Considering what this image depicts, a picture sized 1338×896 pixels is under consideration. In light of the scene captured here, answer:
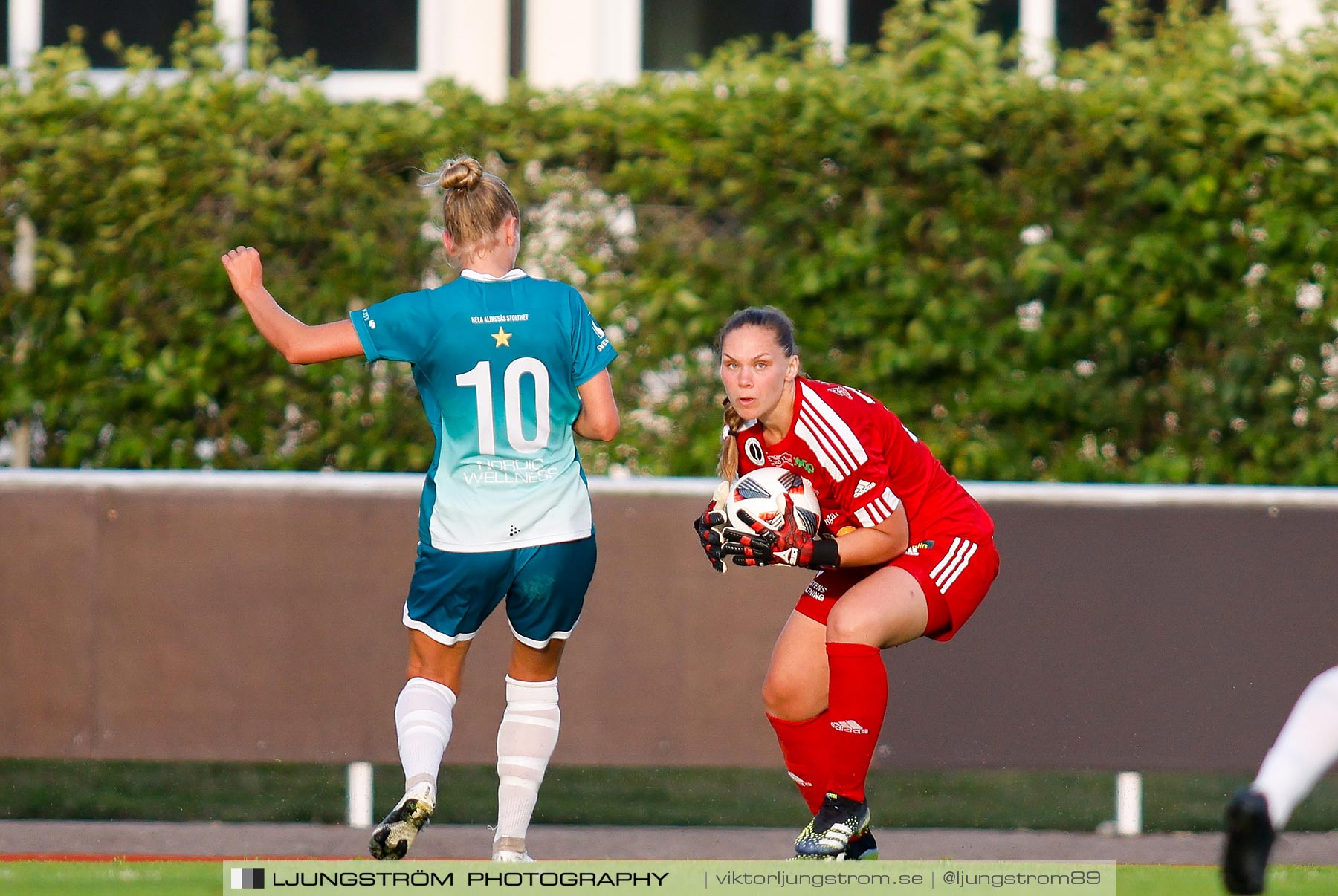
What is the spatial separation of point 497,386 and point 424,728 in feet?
3.10

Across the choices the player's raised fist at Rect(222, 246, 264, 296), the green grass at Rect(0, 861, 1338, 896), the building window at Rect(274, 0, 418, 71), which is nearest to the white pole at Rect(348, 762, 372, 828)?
the green grass at Rect(0, 861, 1338, 896)

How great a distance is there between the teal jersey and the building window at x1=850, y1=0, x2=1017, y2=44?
18.7ft

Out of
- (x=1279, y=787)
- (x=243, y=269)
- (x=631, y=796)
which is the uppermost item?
(x=243, y=269)

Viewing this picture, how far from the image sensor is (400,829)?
4.12m

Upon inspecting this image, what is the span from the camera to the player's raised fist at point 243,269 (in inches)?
170

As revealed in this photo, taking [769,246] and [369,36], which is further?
[369,36]

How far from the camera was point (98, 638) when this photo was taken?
5734 mm

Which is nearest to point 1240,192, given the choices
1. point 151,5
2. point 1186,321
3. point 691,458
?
point 1186,321

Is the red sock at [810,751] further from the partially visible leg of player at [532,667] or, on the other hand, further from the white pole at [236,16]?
the white pole at [236,16]

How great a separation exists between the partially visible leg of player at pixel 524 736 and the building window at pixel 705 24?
5.90 m

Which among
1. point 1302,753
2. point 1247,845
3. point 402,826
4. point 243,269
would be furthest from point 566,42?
point 1247,845

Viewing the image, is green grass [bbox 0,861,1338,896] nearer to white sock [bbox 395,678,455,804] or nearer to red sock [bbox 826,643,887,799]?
red sock [bbox 826,643,887,799]

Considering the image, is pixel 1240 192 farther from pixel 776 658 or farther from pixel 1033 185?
pixel 776 658

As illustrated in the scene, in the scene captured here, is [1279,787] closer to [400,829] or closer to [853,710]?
[853,710]
